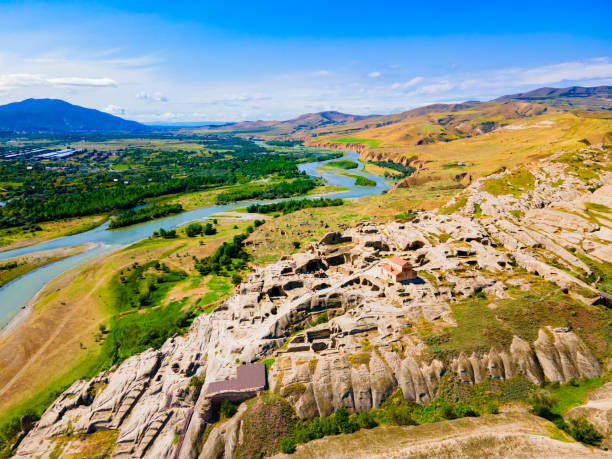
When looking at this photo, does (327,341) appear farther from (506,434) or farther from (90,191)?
(90,191)

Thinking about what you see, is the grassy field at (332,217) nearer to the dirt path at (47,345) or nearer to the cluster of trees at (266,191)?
the cluster of trees at (266,191)

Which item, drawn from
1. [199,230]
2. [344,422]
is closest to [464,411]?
[344,422]

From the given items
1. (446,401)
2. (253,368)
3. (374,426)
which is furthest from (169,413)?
(446,401)

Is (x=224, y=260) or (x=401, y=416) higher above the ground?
(x=401, y=416)

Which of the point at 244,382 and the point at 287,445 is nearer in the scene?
the point at 287,445

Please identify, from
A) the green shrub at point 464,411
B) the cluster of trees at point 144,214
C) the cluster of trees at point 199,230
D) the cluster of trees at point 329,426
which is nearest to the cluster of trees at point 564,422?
the green shrub at point 464,411

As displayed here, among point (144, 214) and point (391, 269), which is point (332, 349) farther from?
point (144, 214)
